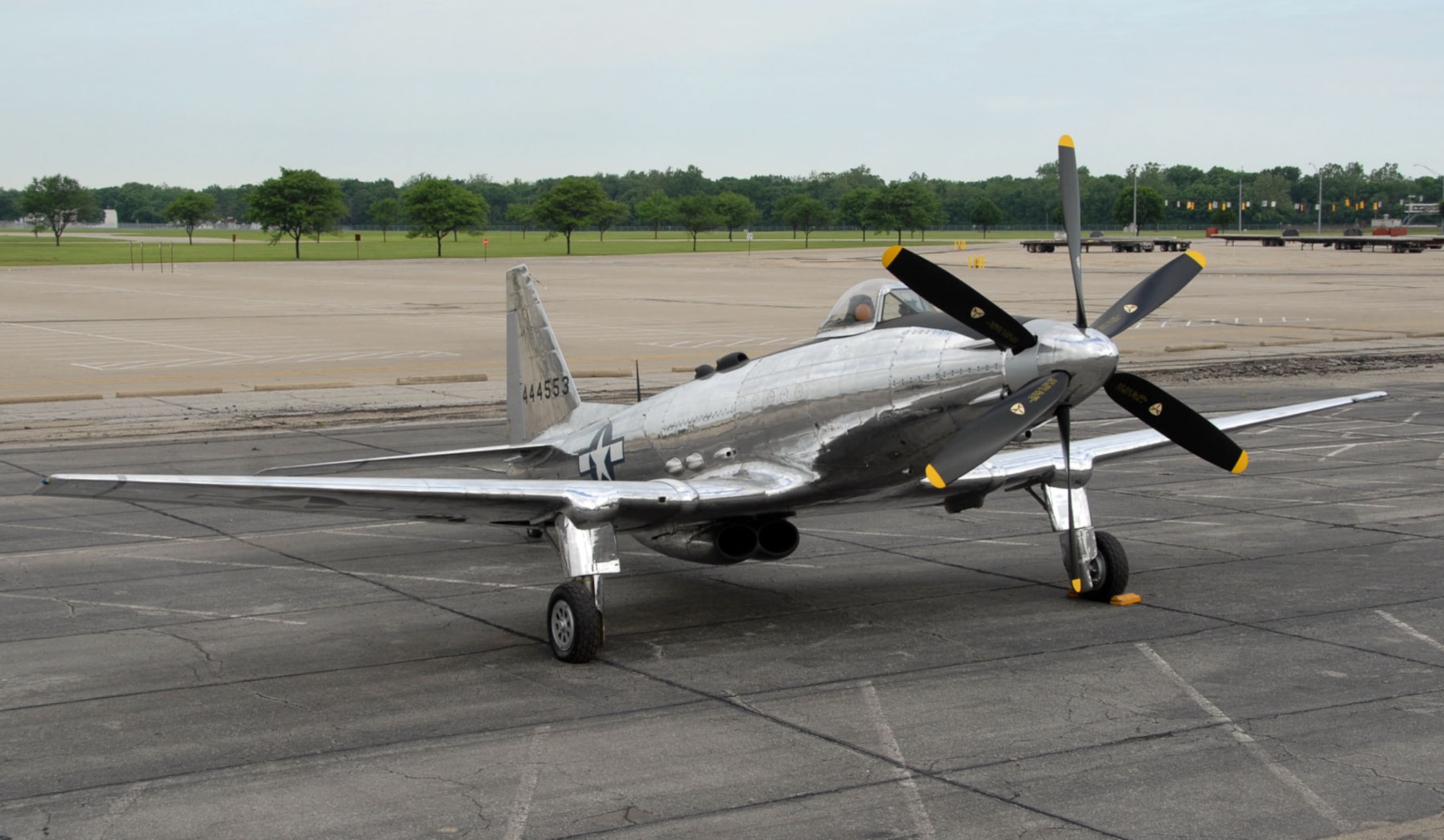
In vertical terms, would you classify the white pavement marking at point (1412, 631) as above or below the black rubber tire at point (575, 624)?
below

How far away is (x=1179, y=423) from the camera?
11773mm

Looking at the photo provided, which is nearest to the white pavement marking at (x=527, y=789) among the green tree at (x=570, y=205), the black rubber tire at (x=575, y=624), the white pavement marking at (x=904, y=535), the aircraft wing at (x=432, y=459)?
the black rubber tire at (x=575, y=624)

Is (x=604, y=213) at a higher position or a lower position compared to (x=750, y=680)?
higher

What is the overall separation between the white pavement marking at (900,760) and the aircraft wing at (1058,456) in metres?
2.61

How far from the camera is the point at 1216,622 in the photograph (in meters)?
12.4

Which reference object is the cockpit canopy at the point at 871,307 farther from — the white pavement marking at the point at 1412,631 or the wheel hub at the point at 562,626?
the white pavement marking at the point at 1412,631

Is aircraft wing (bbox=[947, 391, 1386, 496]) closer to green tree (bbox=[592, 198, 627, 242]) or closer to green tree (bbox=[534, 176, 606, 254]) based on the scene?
green tree (bbox=[534, 176, 606, 254])

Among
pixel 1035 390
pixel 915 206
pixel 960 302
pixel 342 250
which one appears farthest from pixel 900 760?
pixel 915 206

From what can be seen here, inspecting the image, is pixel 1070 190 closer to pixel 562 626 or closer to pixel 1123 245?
pixel 562 626

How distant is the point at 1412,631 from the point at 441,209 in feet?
504

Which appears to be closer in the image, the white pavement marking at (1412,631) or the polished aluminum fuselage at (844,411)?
the polished aluminum fuselage at (844,411)

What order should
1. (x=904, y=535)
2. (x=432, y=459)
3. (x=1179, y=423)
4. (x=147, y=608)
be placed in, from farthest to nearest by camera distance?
1. (x=904, y=535)
2. (x=432, y=459)
3. (x=147, y=608)
4. (x=1179, y=423)

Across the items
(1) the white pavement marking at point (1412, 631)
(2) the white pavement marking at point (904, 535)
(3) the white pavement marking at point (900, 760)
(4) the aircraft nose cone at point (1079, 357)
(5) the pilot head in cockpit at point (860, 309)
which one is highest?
(5) the pilot head in cockpit at point (860, 309)

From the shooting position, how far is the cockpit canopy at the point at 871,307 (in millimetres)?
12453
